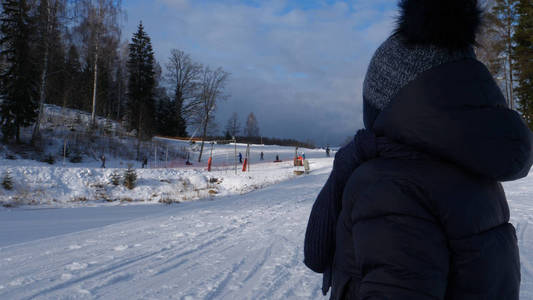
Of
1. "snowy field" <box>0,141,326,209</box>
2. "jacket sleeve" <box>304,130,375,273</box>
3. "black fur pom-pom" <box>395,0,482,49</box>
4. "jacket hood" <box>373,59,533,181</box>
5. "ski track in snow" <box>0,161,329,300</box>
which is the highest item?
"black fur pom-pom" <box>395,0,482,49</box>

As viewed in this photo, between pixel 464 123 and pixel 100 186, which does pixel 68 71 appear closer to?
pixel 100 186

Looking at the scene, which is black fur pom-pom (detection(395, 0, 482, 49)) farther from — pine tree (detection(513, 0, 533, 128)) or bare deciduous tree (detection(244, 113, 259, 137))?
bare deciduous tree (detection(244, 113, 259, 137))

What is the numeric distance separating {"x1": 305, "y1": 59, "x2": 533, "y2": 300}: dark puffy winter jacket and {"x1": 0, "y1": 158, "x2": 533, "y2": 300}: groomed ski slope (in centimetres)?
246

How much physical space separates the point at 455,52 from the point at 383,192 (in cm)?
61

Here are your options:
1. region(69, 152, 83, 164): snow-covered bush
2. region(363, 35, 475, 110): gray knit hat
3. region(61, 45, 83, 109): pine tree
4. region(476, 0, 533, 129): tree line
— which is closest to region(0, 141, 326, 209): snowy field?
region(69, 152, 83, 164): snow-covered bush

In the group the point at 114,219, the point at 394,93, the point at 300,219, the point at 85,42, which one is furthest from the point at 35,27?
the point at 394,93

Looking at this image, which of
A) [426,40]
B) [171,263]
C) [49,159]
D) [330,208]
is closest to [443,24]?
[426,40]

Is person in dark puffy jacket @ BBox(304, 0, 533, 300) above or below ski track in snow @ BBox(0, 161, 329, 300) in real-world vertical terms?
above

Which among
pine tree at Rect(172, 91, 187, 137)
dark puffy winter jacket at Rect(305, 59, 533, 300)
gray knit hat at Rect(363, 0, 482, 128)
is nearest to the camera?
dark puffy winter jacket at Rect(305, 59, 533, 300)

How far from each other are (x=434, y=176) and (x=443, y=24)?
1.92ft

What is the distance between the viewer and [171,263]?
4137 mm

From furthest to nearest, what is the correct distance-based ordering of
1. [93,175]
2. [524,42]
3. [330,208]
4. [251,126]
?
[251,126] → [524,42] → [93,175] → [330,208]

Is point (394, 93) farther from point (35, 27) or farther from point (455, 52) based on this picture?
point (35, 27)

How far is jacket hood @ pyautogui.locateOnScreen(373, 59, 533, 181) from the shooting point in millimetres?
1042
